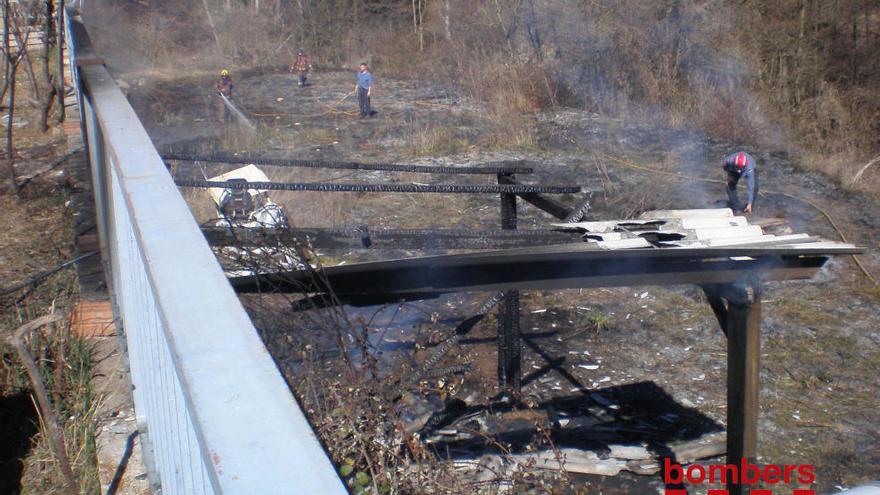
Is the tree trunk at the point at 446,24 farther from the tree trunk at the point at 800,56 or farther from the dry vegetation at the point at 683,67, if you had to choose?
the tree trunk at the point at 800,56

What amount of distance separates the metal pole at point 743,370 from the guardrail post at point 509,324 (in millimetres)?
1662

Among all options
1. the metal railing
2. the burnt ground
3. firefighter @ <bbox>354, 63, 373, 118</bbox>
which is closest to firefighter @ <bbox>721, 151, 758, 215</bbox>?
the burnt ground

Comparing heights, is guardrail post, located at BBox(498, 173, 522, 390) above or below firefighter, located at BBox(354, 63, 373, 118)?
below

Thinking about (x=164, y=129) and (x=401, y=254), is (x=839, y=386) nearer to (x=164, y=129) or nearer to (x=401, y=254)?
(x=401, y=254)

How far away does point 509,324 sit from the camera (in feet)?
16.5

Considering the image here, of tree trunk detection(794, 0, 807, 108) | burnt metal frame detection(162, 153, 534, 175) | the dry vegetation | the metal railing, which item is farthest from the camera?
tree trunk detection(794, 0, 807, 108)

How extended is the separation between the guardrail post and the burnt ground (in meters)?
0.20

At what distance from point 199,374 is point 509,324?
4209 millimetres

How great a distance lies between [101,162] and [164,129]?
447 inches

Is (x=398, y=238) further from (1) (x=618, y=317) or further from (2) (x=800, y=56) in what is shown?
(2) (x=800, y=56)

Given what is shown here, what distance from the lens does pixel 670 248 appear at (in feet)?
9.80

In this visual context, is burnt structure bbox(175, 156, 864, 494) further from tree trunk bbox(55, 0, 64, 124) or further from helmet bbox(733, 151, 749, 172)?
tree trunk bbox(55, 0, 64, 124)

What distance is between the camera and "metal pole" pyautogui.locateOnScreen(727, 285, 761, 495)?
331 centimetres

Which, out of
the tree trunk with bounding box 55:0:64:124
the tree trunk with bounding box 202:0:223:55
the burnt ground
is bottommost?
the burnt ground
